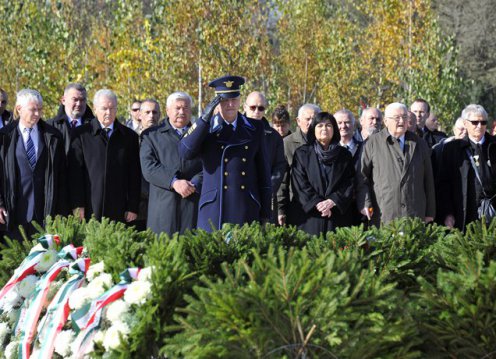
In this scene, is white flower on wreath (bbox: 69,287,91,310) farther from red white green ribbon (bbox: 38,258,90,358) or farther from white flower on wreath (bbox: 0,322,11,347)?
white flower on wreath (bbox: 0,322,11,347)

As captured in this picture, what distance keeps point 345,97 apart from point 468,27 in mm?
19643

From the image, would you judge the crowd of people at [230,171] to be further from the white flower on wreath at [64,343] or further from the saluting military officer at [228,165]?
the white flower on wreath at [64,343]

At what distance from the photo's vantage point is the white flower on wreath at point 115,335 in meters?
4.00

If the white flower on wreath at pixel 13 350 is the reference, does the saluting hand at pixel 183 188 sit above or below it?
above

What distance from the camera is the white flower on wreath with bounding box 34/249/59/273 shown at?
522 centimetres

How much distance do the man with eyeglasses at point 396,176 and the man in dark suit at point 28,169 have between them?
287cm

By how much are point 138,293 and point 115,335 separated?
0.20 m

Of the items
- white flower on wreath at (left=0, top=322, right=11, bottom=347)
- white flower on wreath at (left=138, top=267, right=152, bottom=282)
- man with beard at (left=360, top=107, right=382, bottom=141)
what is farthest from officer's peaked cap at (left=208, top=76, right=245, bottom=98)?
man with beard at (left=360, top=107, right=382, bottom=141)

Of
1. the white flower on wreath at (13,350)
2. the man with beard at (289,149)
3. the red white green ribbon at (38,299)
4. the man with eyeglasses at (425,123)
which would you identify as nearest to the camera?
the red white green ribbon at (38,299)

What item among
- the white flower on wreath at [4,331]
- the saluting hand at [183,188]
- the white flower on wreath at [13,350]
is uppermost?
the saluting hand at [183,188]

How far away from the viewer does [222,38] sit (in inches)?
877

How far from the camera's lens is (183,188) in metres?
7.98

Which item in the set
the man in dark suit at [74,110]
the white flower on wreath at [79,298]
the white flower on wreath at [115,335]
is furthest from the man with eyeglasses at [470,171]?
the white flower on wreath at [115,335]

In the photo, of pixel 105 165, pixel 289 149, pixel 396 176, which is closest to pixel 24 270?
pixel 105 165
